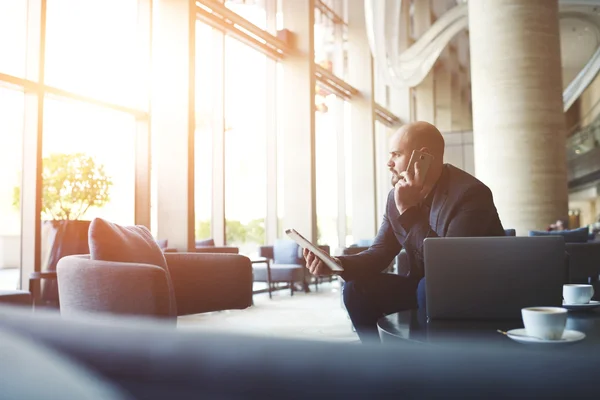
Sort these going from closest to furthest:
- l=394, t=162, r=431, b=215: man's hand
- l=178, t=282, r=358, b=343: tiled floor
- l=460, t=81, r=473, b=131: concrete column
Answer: l=394, t=162, r=431, b=215: man's hand → l=178, t=282, r=358, b=343: tiled floor → l=460, t=81, r=473, b=131: concrete column

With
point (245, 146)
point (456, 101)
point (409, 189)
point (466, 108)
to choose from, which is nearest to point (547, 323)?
point (409, 189)

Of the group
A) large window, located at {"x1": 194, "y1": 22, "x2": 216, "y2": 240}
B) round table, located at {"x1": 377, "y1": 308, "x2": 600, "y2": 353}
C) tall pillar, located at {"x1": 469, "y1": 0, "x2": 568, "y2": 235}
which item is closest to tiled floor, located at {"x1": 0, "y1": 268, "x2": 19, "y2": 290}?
large window, located at {"x1": 194, "y1": 22, "x2": 216, "y2": 240}

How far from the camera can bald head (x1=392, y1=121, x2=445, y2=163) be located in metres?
2.11

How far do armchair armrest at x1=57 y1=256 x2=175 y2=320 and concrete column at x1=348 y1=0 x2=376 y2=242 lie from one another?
9.82m

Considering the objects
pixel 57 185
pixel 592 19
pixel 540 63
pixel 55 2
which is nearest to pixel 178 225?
pixel 57 185

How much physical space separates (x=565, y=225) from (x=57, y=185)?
651cm

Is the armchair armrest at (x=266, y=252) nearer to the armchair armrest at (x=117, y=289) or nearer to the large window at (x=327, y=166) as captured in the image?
the large window at (x=327, y=166)

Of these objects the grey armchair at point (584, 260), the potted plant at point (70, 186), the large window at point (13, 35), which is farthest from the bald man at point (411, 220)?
the large window at point (13, 35)

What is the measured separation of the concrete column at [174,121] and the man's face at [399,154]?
419 centimetres

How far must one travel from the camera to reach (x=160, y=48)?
21.1ft

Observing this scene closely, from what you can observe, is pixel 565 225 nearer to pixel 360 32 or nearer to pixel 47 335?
pixel 360 32

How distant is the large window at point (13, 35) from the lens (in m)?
5.26

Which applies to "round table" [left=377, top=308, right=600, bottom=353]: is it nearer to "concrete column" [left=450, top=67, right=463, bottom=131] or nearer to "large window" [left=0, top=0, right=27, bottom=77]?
"large window" [left=0, top=0, right=27, bottom=77]

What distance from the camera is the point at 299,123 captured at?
29.1 feet
